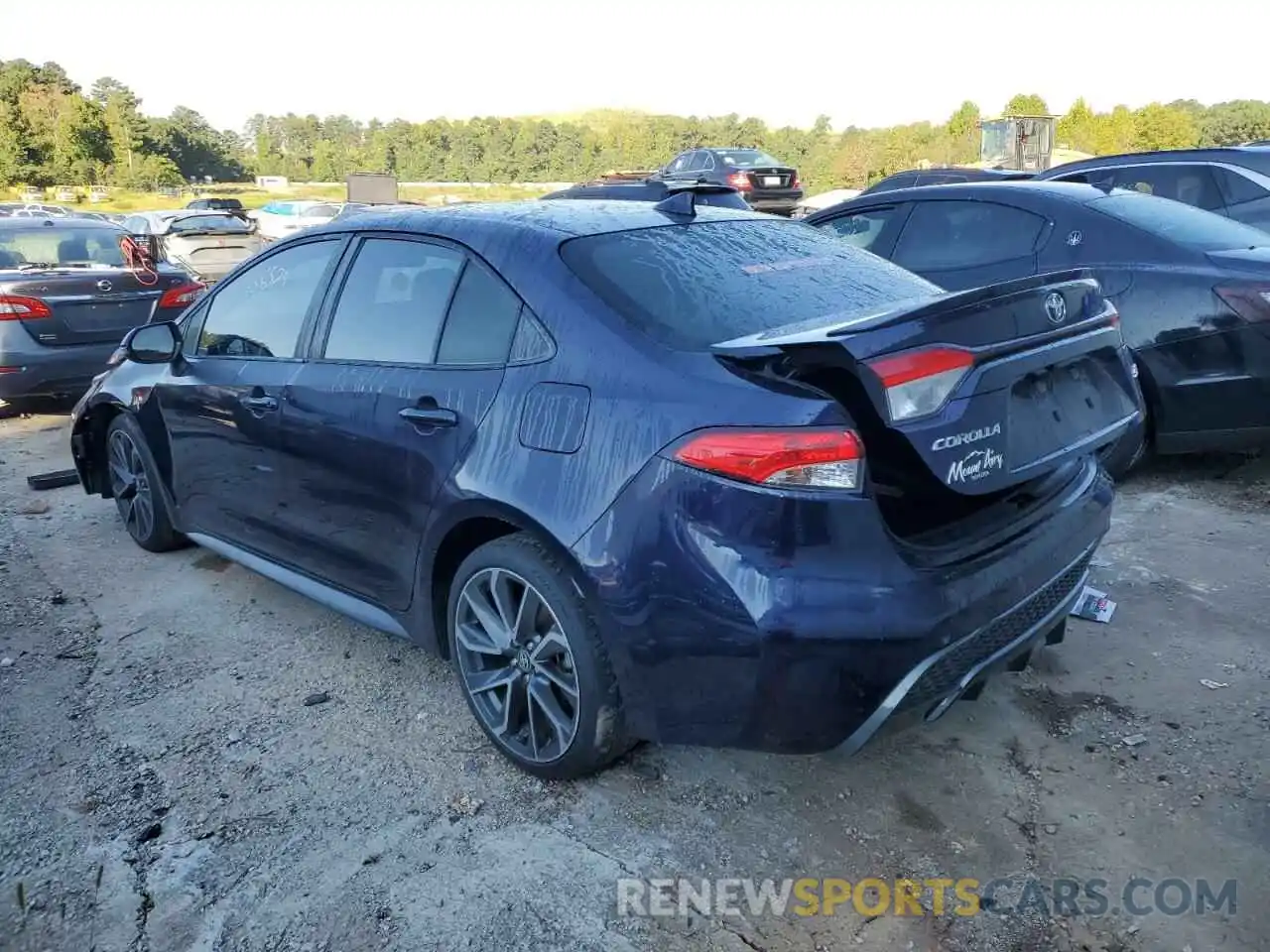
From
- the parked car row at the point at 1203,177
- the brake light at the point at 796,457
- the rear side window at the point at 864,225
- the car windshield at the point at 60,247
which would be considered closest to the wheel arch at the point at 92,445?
the car windshield at the point at 60,247

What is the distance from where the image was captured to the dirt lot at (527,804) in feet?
7.82

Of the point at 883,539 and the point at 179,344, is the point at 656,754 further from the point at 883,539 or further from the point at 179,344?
the point at 179,344

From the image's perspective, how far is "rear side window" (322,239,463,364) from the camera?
317 centimetres

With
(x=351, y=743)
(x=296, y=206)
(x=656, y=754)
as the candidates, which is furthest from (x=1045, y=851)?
(x=296, y=206)


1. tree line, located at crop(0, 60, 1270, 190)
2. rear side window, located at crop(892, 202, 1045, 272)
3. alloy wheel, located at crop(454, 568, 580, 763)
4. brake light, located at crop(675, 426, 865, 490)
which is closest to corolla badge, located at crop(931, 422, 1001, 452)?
brake light, located at crop(675, 426, 865, 490)

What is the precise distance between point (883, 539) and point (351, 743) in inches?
73.5

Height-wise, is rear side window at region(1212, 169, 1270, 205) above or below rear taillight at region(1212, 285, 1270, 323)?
→ above

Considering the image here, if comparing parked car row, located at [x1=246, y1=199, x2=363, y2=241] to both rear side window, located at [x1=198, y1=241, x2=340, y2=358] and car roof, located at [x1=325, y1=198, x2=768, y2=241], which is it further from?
car roof, located at [x1=325, y1=198, x2=768, y2=241]

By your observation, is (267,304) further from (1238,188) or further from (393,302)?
(1238,188)

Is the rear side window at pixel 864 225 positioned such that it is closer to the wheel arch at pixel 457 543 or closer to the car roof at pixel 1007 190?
the car roof at pixel 1007 190

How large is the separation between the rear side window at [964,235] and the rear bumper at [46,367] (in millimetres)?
5910

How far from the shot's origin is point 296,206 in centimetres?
2567

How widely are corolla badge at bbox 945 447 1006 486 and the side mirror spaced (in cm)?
341

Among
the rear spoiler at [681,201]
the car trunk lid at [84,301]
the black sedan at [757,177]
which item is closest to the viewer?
the rear spoiler at [681,201]
